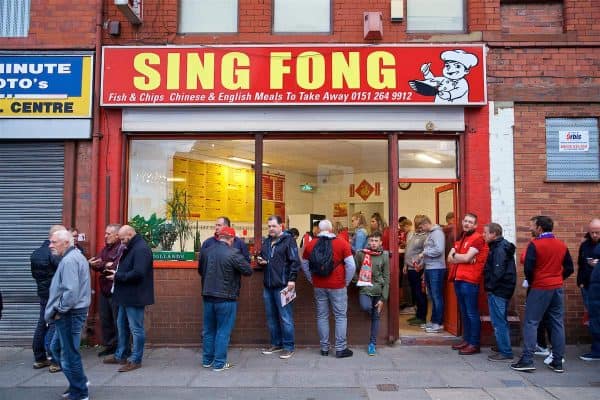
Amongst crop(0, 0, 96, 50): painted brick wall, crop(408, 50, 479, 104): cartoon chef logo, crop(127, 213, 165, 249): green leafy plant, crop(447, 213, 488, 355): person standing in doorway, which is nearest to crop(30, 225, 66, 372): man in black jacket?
crop(127, 213, 165, 249): green leafy plant

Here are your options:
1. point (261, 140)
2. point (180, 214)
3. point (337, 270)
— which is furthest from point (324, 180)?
point (180, 214)

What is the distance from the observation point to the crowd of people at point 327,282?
7.09 metres

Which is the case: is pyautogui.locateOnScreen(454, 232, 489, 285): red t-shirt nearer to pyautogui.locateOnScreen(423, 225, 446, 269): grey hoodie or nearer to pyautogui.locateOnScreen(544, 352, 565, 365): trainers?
pyautogui.locateOnScreen(423, 225, 446, 269): grey hoodie

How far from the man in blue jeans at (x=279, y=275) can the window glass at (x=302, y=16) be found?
129 inches

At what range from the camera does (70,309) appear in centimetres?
585

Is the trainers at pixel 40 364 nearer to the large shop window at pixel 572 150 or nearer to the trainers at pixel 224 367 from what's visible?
the trainers at pixel 224 367

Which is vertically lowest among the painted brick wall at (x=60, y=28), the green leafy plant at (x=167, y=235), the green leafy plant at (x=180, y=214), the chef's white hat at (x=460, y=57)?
the green leafy plant at (x=167, y=235)

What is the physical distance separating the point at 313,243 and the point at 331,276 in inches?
20.2

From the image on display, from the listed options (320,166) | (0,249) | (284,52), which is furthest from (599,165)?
(0,249)

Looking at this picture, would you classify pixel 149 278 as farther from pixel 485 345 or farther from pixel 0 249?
pixel 485 345

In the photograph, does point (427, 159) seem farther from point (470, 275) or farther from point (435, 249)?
point (470, 275)

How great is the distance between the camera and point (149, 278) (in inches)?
282

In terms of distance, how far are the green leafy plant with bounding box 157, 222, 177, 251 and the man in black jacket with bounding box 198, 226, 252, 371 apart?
5.77 feet

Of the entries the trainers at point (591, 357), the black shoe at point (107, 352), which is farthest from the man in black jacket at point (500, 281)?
the black shoe at point (107, 352)
